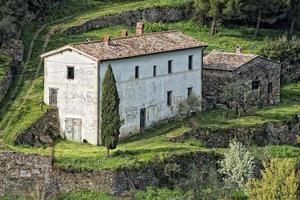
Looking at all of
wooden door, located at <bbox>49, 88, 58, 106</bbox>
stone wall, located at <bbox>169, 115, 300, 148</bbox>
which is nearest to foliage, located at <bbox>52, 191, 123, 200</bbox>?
stone wall, located at <bbox>169, 115, 300, 148</bbox>

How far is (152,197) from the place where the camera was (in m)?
66.0

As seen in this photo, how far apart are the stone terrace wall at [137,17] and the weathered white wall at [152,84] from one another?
16.4 meters

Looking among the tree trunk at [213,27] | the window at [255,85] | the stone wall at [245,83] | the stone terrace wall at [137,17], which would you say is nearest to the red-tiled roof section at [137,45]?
the stone wall at [245,83]

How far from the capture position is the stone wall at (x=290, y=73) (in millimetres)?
91188

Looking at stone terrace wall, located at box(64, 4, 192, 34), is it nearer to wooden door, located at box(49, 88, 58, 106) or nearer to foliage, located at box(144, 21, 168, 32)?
foliage, located at box(144, 21, 168, 32)

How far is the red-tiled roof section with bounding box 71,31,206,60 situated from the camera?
72750 millimetres

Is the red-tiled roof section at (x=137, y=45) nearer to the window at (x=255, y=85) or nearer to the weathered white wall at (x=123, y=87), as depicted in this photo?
the weathered white wall at (x=123, y=87)

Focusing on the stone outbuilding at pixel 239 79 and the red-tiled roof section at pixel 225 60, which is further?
the red-tiled roof section at pixel 225 60

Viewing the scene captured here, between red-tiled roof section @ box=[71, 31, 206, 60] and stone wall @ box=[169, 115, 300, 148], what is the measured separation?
649 cm

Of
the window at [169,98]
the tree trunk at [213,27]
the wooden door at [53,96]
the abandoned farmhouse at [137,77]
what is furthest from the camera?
the tree trunk at [213,27]

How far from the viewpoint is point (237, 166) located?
68.3 m

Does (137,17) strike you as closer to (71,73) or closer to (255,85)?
(255,85)

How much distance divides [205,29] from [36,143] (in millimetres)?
33619

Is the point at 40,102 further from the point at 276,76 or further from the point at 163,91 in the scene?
the point at 276,76
